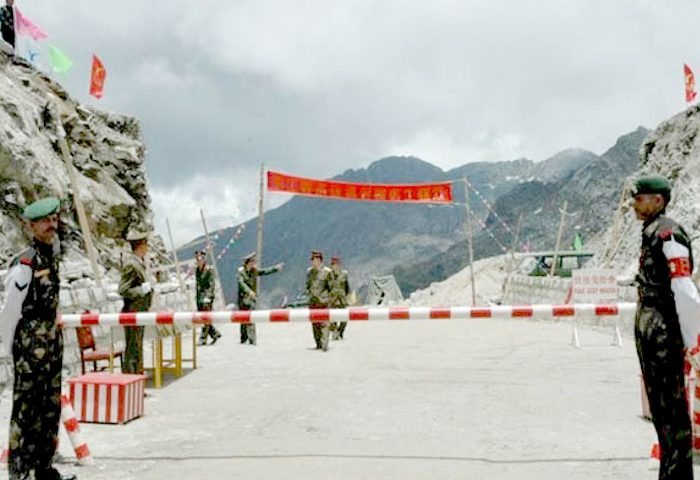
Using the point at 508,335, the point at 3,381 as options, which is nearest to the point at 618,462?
the point at 3,381

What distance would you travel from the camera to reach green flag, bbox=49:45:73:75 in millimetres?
17969

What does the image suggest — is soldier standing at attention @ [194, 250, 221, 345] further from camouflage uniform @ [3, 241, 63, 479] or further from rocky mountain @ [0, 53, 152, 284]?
camouflage uniform @ [3, 241, 63, 479]

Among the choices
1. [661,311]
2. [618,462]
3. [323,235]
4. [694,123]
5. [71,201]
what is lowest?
[618,462]

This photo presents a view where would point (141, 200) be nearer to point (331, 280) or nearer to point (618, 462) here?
point (331, 280)

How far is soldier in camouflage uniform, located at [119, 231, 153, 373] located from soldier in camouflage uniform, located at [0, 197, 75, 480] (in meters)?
4.06

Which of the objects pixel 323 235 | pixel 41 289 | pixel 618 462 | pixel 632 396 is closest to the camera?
pixel 41 289

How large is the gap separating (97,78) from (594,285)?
13.3m

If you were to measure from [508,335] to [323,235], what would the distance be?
598 ft

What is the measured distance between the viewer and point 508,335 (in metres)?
16.9

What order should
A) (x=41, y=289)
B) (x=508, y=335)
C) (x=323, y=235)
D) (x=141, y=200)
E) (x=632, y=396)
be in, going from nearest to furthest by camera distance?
1. (x=41, y=289)
2. (x=632, y=396)
3. (x=508, y=335)
4. (x=141, y=200)
5. (x=323, y=235)

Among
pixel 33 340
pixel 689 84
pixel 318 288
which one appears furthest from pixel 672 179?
pixel 33 340

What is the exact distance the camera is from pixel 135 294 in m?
8.79

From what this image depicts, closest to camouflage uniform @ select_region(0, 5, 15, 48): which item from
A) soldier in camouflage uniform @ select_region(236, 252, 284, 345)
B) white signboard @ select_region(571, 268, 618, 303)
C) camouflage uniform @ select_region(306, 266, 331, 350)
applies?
soldier in camouflage uniform @ select_region(236, 252, 284, 345)

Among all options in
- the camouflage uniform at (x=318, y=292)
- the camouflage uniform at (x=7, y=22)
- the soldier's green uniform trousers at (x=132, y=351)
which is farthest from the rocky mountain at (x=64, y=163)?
the camouflage uniform at (x=318, y=292)
